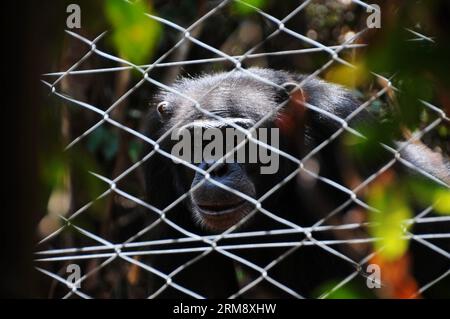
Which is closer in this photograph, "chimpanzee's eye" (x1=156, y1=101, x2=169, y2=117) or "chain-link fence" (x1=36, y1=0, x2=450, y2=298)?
"chain-link fence" (x1=36, y1=0, x2=450, y2=298)

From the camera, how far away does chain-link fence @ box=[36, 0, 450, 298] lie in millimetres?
2453

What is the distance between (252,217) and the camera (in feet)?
13.1

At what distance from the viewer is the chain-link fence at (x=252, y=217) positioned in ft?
8.05

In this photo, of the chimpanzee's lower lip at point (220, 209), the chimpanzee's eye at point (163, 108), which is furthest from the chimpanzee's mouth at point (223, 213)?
the chimpanzee's eye at point (163, 108)

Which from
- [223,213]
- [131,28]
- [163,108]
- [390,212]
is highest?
[163,108]

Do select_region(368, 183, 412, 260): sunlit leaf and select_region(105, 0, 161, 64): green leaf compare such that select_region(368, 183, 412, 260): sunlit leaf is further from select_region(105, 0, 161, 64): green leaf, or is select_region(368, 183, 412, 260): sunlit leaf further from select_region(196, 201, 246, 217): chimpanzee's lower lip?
select_region(196, 201, 246, 217): chimpanzee's lower lip

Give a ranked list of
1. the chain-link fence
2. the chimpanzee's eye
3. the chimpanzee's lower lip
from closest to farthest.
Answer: the chain-link fence, the chimpanzee's lower lip, the chimpanzee's eye

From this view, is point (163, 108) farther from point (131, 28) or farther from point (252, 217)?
point (131, 28)

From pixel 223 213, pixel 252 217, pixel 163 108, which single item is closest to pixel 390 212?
pixel 223 213

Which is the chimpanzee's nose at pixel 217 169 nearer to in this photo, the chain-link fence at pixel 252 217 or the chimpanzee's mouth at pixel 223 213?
the chain-link fence at pixel 252 217

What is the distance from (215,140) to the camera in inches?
154

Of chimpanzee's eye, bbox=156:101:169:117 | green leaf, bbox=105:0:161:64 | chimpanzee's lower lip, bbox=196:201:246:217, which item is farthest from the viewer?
chimpanzee's eye, bbox=156:101:169:117

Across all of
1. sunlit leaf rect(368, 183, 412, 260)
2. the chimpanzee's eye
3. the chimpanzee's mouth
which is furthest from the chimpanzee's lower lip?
sunlit leaf rect(368, 183, 412, 260)
